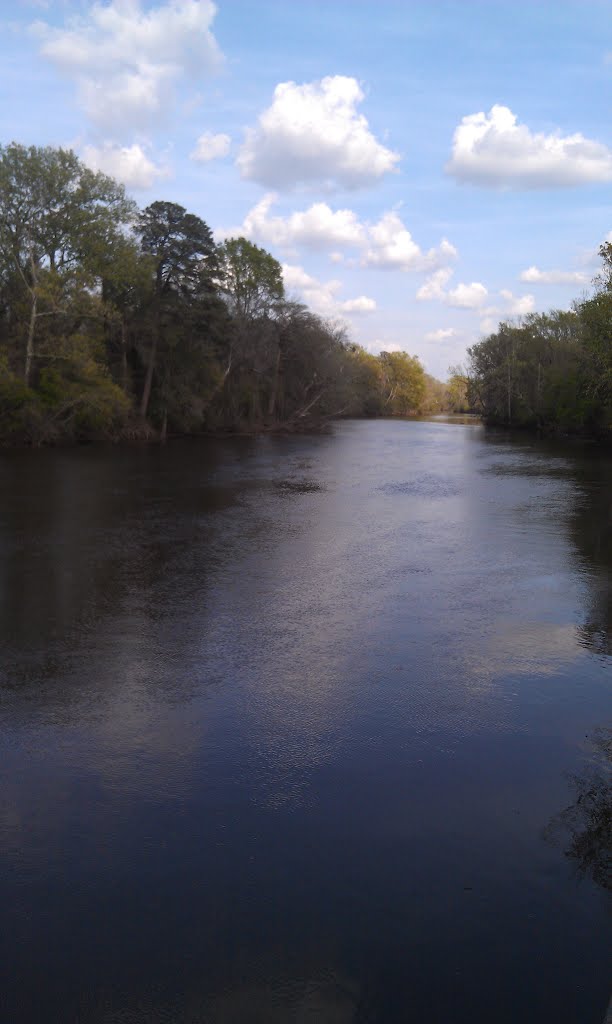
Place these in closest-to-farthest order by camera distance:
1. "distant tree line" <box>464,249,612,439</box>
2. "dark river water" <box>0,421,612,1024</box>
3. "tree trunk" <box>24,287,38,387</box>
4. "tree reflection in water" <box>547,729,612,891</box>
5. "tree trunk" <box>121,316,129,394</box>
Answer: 1. "dark river water" <box>0,421,612,1024</box>
2. "tree reflection in water" <box>547,729,612,891</box>
3. "tree trunk" <box>24,287,38,387</box>
4. "tree trunk" <box>121,316,129,394</box>
5. "distant tree line" <box>464,249,612,439</box>

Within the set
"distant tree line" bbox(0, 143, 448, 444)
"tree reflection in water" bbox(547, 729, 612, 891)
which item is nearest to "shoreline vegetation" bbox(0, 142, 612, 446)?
"distant tree line" bbox(0, 143, 448, 444)

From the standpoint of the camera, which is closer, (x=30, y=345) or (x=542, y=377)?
(x=30, y=345)

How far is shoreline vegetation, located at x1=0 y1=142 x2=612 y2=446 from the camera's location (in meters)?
34.8

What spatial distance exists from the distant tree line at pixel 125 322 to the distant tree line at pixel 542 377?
19.5m

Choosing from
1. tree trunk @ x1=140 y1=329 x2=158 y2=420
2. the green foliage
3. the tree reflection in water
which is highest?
the green foliage

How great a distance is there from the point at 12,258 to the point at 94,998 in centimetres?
3656

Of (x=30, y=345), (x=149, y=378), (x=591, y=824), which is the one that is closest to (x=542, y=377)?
(x=149, y=378)

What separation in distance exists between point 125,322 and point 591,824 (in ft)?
138

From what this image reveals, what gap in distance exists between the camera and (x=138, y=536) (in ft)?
49.4

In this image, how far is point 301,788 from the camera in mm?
5633

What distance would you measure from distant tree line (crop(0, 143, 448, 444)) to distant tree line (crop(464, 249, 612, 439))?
19.5 metres

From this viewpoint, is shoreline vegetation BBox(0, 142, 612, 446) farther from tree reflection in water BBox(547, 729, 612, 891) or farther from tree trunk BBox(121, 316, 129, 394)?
tree reflection in water BBox(547, 729, 612, 891)

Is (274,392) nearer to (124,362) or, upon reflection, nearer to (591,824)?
(124,362)

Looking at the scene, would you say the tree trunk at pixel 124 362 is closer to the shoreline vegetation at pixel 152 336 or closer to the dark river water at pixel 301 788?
the shoreline vegetation at pixel 152 336
